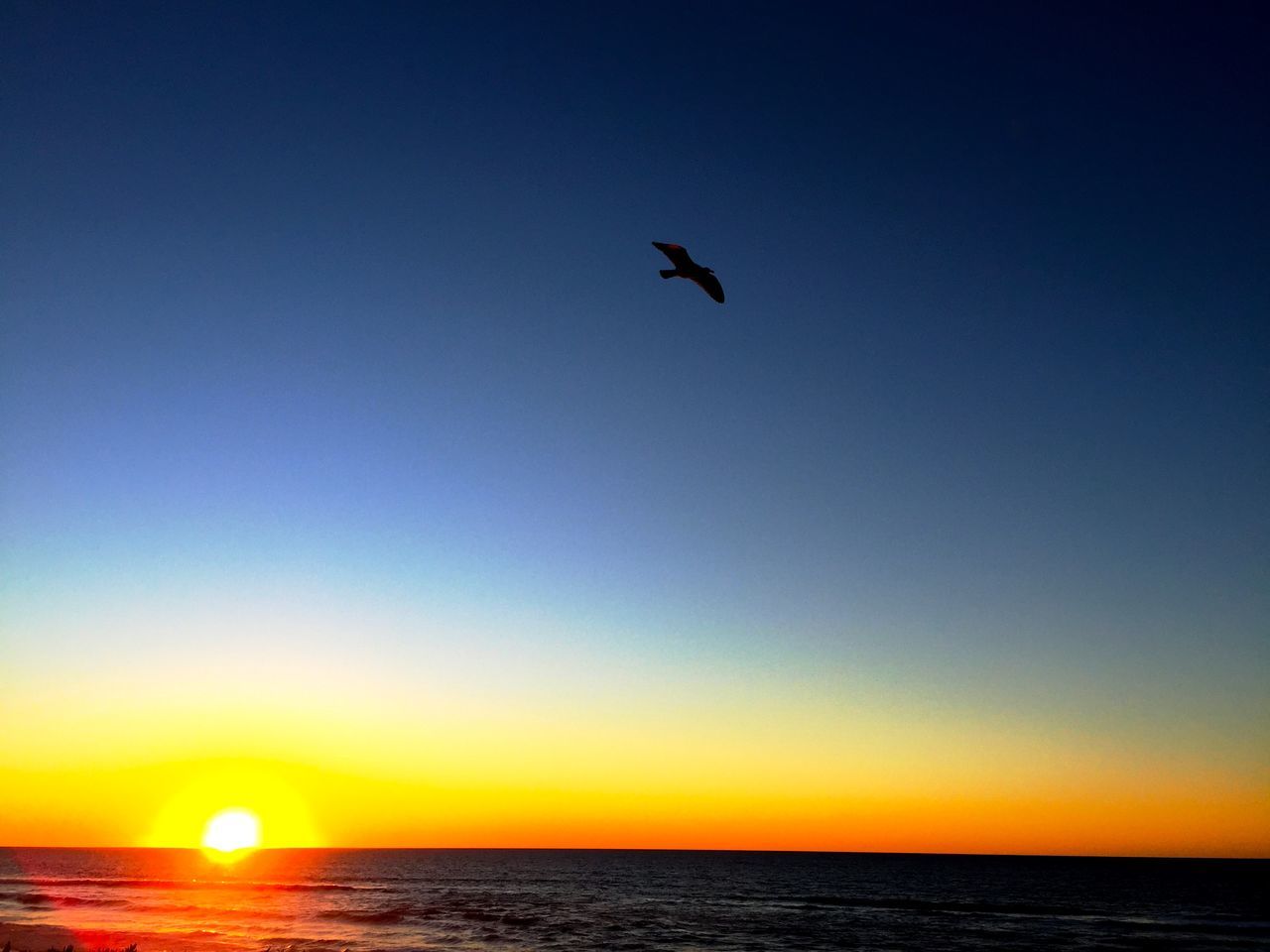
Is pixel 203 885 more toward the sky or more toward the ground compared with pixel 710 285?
more toward the ground

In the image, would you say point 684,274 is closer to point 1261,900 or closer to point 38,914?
point 38,914

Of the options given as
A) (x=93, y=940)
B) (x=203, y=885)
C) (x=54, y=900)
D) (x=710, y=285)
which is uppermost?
(x=710, y=285)

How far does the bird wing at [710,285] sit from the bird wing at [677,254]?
320mm

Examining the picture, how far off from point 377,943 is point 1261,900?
67.2 metres

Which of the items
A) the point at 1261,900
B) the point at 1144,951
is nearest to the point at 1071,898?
the point at 1261,900

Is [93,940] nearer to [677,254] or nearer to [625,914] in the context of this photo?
[625,914]

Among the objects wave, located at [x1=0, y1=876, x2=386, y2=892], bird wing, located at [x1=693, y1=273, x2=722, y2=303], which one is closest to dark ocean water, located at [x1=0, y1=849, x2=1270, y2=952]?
wave, located at [x1=0, y1=876, x2=386, y2=892]

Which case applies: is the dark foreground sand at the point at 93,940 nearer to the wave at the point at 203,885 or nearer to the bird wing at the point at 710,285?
the wave at the point at 203,885

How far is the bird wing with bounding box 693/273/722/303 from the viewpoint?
1528cm

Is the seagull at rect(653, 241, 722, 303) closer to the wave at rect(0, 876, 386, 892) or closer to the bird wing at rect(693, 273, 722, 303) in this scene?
the bird wing at rect(693, 273, 722, 303)

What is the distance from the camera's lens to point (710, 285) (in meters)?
15.4

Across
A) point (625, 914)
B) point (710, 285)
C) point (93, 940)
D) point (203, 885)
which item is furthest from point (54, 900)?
point (710, 285)

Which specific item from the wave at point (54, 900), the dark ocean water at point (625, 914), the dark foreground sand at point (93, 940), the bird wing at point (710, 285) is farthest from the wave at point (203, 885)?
the bird wing at point (710, 285)

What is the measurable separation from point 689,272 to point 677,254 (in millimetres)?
369
